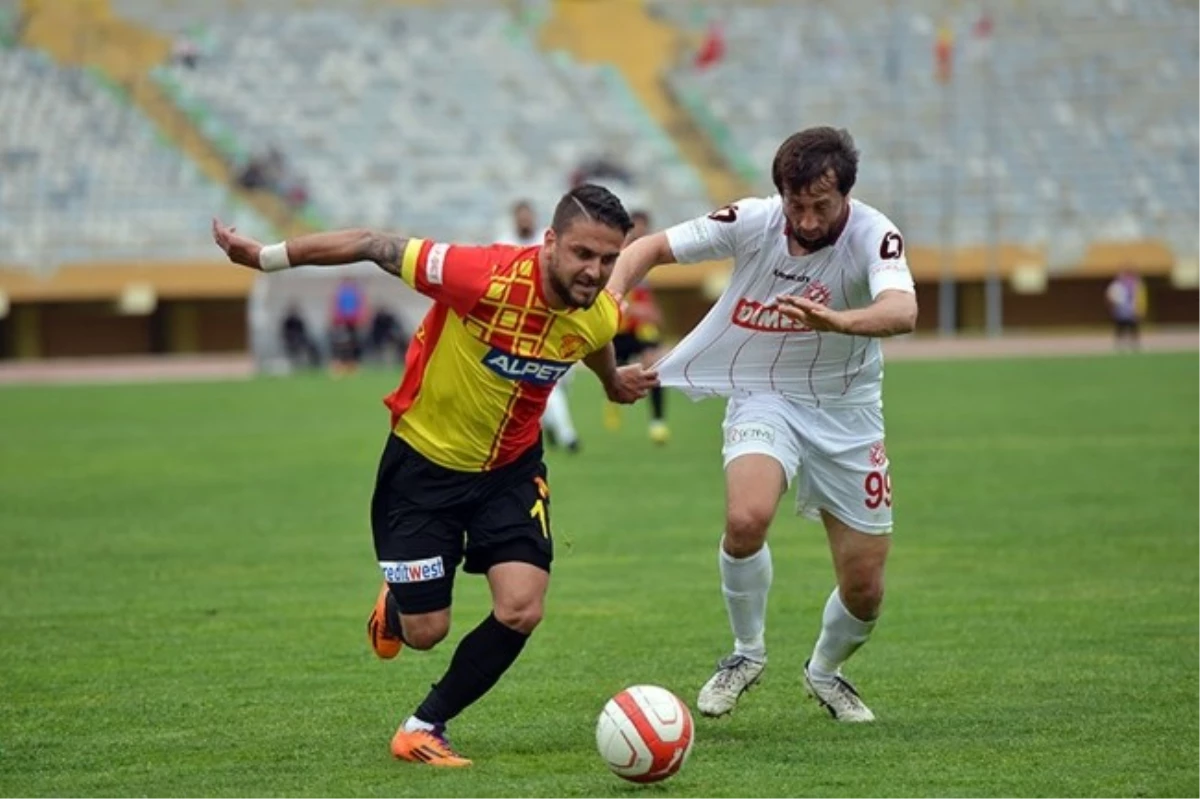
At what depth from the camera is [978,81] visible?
49281 millimetres

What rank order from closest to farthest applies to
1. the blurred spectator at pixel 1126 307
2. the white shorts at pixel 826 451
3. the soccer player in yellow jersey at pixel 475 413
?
the soccer player in yellow jersey at pixel 475 413, the white shorts at pixel 826 451, the blurred spectator at pixel 1126 307

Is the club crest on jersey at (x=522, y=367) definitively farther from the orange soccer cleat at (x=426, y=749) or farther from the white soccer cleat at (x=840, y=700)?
the white soccer cleat at (x=840, y=700)

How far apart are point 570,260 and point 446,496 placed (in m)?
0.99

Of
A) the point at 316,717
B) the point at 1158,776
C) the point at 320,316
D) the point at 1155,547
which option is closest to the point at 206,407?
the point at 320,316

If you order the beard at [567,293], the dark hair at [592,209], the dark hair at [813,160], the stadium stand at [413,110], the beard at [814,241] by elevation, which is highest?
the stadium stand at [413,110]

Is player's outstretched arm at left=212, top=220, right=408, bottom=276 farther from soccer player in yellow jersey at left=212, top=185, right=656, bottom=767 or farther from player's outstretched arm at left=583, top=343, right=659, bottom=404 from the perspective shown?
player's outstretched arm at left=583, top=343, right=659, bottom=404

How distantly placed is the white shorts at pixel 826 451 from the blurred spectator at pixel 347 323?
31969 mm

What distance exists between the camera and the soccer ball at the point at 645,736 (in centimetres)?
679

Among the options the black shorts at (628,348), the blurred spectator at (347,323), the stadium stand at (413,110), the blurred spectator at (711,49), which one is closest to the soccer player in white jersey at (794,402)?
the black shorts at (628,348)

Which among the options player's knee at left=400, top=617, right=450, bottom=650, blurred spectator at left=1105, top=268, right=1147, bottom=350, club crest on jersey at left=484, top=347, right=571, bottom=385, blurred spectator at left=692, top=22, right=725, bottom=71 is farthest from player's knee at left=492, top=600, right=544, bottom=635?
blurred spectator at left=692, top=22, right=725, bottom=71

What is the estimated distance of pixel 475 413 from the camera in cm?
751

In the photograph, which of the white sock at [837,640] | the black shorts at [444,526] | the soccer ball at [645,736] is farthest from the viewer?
the white sock at [837,640]

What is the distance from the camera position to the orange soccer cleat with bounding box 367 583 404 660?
8.07 metres

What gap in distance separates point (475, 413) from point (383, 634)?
1097 millimetres
